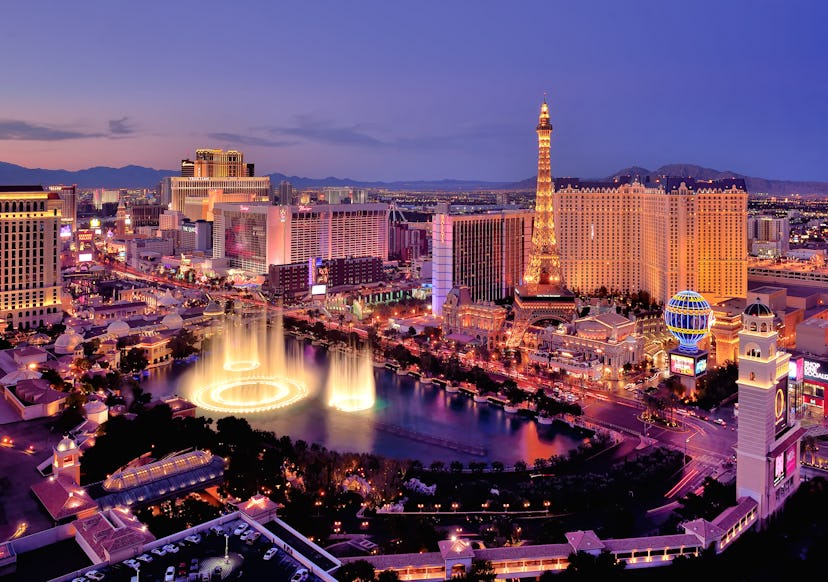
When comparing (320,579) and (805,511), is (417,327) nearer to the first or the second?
(805,511)

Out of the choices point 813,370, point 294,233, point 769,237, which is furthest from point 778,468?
point 769,237

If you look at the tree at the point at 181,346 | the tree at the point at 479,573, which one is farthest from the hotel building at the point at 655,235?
the tree at the point at 479,573

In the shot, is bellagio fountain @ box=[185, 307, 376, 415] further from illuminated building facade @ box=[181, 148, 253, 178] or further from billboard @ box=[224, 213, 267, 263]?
illuminated building facade @ box=[181, 148, 253, 178]

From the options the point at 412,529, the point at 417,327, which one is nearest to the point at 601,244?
the point at 417,327

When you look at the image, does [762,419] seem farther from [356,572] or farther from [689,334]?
[689,334]

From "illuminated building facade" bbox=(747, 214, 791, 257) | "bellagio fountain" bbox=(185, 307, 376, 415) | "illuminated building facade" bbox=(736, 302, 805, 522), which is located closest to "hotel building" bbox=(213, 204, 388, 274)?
"bellagio fountain" bbox=(185, 307, 376, 415)
